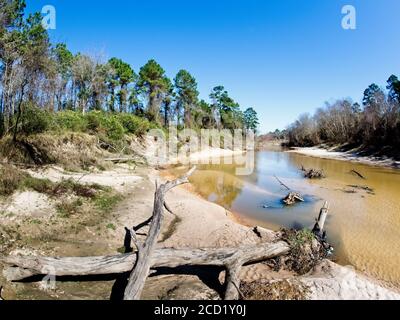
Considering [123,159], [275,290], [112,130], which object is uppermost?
[112,130]

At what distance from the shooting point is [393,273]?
8.98m

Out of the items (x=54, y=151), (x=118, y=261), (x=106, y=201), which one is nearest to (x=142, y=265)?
(x=118, y=261)

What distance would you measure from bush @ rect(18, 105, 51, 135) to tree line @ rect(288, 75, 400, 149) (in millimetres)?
46446

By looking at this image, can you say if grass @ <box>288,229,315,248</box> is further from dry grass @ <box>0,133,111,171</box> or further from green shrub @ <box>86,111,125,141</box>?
green shrub @ <box>86,111,125,141</box>

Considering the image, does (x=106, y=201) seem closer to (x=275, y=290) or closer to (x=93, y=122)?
(x=275, y=290)

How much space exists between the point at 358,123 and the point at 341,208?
2004 inches

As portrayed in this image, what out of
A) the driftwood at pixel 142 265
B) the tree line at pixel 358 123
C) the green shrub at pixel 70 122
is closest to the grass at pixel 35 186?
the driftwood at pixel 142 265

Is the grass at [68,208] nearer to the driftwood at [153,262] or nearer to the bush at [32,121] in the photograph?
the driftwood at [153,262]

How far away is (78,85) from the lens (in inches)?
1757

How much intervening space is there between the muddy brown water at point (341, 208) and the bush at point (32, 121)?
11.4 metres

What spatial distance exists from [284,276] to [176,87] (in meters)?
57.9
